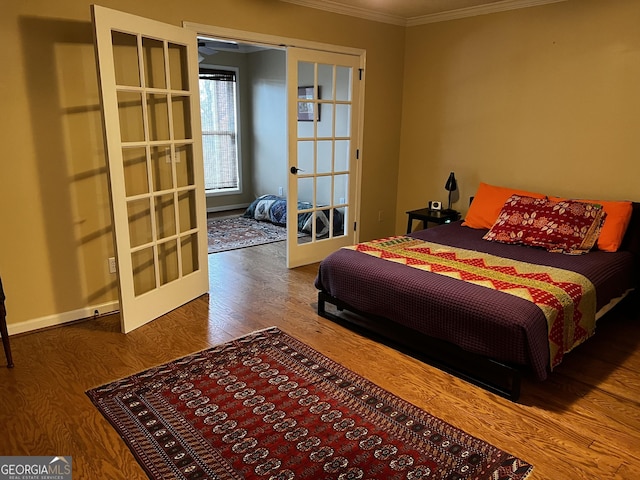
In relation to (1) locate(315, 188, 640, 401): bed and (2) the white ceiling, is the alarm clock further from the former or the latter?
(2) the white ceiling

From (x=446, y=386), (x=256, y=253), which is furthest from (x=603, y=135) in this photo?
(x=256, y=253)

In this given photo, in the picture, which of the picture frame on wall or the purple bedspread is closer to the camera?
the purple bedspread

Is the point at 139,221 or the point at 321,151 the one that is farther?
the point at 321,151

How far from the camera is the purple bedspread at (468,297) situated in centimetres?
243

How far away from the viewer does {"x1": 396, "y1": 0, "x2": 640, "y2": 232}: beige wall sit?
12.1 ft

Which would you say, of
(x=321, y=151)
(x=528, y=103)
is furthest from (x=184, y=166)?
(x=528, y=103)

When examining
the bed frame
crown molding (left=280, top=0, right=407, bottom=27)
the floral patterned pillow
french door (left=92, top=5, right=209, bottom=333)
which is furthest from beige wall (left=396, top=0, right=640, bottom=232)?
french door (left=92, top=5, right=209, bottom=333)

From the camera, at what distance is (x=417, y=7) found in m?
4.42

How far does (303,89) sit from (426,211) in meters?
1.69

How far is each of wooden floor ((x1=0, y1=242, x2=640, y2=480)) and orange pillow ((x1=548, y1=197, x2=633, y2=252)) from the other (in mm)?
555

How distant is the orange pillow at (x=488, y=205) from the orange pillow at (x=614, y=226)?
1.93 feet

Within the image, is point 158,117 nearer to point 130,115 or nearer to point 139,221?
point 130,115

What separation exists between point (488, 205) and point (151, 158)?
8.91 feet

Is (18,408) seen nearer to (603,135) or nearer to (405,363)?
(405,363)
